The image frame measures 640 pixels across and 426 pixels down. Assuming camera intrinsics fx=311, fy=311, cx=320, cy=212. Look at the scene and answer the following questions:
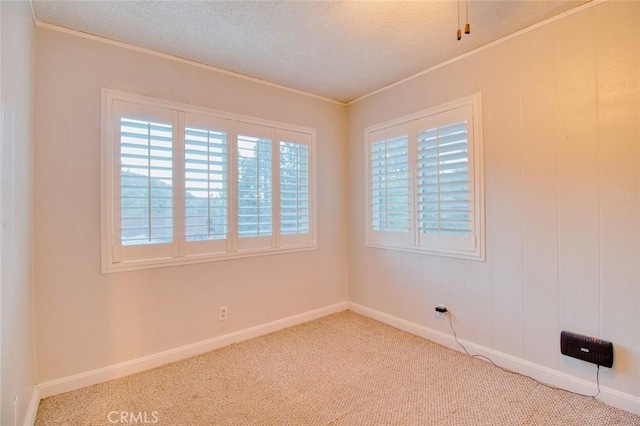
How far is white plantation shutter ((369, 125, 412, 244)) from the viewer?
2.96 metres

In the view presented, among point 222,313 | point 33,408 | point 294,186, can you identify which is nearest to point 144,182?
point 222,313

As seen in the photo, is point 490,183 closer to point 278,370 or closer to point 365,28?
point 365,28

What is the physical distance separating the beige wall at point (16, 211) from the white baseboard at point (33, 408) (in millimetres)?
51

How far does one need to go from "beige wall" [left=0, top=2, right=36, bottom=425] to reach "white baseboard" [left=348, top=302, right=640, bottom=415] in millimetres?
2717

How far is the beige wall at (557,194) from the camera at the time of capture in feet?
5.85

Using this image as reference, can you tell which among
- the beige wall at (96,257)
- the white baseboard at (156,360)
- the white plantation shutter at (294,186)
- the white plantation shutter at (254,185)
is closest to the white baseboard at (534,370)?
the white baseboard at (156,360)

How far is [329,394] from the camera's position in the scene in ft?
6.52

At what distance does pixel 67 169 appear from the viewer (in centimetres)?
206

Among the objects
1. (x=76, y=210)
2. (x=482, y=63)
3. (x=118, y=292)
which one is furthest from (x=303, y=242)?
(x=482, y=63)

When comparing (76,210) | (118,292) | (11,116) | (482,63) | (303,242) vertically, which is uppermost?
(482,63)

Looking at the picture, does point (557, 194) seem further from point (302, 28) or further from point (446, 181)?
point (302, 28)

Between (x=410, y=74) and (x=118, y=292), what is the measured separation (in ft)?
9.79

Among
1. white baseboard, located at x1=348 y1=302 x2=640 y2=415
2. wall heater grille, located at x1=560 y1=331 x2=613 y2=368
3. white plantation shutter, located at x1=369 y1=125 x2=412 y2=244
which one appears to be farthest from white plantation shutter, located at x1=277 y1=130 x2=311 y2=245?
wall heater grille, located at x1=560 y1=331 x2=613 y2=368

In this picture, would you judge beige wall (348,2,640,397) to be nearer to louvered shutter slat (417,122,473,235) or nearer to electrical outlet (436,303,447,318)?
electrical outlet (436,303,447,318)
